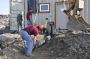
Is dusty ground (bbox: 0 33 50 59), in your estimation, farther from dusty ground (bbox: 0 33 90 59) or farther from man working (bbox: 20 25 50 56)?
man working (bbox: 20 25 50 56)

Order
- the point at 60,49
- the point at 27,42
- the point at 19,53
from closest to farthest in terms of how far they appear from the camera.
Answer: the point at 27,42, the point at 19,53, the point at 60,49

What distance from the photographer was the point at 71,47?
13461 millimetres

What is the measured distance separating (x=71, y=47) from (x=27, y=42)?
165cm

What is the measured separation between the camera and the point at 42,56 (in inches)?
519

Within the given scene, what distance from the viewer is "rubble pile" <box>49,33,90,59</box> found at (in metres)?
13.0

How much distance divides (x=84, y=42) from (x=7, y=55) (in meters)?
2.92

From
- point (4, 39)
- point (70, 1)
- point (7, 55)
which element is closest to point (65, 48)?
point (7, 55)

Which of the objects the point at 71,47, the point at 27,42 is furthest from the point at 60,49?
the point at 27,42

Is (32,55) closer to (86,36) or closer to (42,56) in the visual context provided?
(42,56)

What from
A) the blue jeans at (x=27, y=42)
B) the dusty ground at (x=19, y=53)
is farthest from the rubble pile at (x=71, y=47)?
the blue jeans at (x=27, y=42)

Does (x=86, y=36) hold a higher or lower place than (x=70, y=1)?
lower

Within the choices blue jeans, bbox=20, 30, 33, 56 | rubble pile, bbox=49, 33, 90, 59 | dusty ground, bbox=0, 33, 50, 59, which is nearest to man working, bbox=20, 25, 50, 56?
blue jeans, bbox=20, 30, 33, 56

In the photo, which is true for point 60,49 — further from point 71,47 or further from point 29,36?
point 29,36

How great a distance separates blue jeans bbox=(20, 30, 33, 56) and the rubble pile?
82 centimetres
